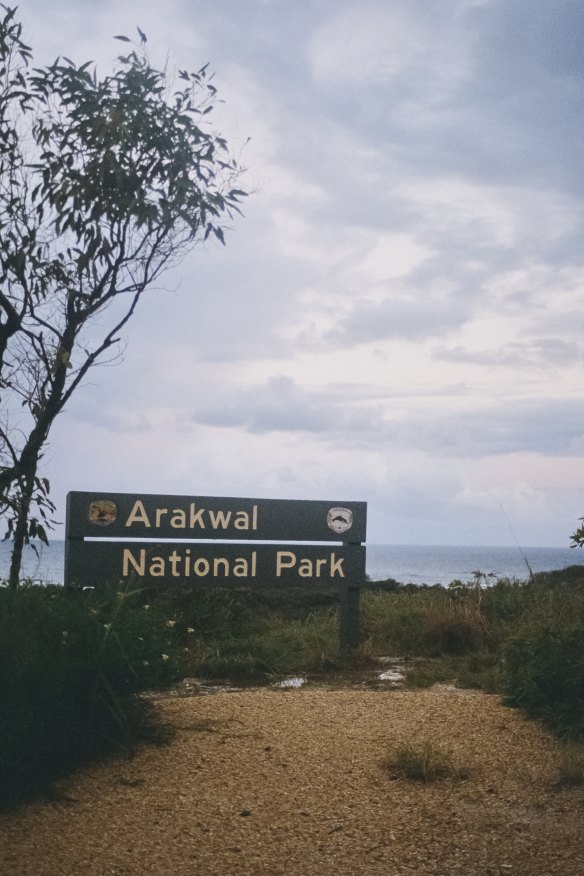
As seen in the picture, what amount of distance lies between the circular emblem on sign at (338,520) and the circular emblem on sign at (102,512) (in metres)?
2.03

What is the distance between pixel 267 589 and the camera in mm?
13227

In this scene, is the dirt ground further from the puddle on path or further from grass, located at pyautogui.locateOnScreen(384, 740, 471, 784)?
the puddle on path

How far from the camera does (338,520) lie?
9117 millimetres

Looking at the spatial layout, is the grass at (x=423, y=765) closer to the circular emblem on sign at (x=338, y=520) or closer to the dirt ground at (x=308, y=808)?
the dirt ground at (x=308, y=808)

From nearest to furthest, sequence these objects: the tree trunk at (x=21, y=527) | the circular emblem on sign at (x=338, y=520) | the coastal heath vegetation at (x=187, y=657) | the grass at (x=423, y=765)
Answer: the coastal heath vegetation at (x=187, y=657)
the grass at (x=423, y=765)
the tree trunk at (x=21, y=527)
the circular emblem on sign at (x=338, y=520)

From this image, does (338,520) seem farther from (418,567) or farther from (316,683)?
(418,567)

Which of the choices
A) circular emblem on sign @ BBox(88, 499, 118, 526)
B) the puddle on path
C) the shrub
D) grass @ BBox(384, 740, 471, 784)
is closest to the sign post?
circular emblem on sign @ BBox(88, 499, 118, 526)

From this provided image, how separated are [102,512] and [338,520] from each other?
222cm

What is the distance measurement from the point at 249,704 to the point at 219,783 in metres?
1.44

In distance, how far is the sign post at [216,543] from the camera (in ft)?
27.8

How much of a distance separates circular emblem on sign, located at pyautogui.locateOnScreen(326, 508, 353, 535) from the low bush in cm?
344

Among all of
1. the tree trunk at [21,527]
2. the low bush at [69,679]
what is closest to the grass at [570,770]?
the low bush at [69,679]

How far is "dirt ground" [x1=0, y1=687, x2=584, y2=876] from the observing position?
4047mm

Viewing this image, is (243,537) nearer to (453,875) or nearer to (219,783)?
(219,783)
